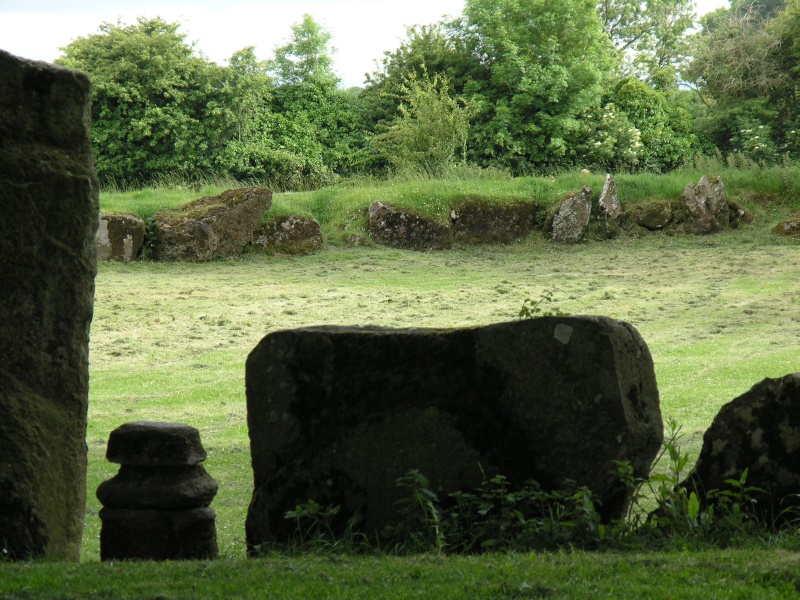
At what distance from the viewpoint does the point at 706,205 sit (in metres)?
21.6

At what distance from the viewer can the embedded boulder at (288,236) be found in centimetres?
2039

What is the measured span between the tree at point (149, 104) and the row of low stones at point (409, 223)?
9.19m

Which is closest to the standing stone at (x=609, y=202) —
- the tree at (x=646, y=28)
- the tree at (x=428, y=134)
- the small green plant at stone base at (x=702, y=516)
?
the tree at (x=428, y=134)

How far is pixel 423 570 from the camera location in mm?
3809

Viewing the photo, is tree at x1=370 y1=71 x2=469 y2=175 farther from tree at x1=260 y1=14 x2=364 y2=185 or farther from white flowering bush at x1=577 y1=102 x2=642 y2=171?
white flowering bush at x1=577 y1=102 x2=642 y2=171

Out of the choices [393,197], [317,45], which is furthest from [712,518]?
[317,45]

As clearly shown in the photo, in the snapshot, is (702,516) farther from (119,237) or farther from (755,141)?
(755,141)

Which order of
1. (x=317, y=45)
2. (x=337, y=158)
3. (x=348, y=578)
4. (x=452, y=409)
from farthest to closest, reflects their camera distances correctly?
(x=317, y=45), (x=337, y=158), (x=452, y=409), (x=348, y=578)

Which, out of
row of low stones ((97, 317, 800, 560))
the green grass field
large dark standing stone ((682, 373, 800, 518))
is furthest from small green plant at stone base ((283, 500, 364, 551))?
large dark standing stone ((682, 373, 800, 518))

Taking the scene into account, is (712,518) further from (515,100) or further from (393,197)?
(515,100)

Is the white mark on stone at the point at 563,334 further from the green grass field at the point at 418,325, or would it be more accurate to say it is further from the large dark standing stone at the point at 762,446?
the green grass field at the point at 418,325

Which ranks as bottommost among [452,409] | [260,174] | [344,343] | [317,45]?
[452,409]

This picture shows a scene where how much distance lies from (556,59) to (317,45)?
33.1 ft

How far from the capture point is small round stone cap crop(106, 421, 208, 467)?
15.8 feet
